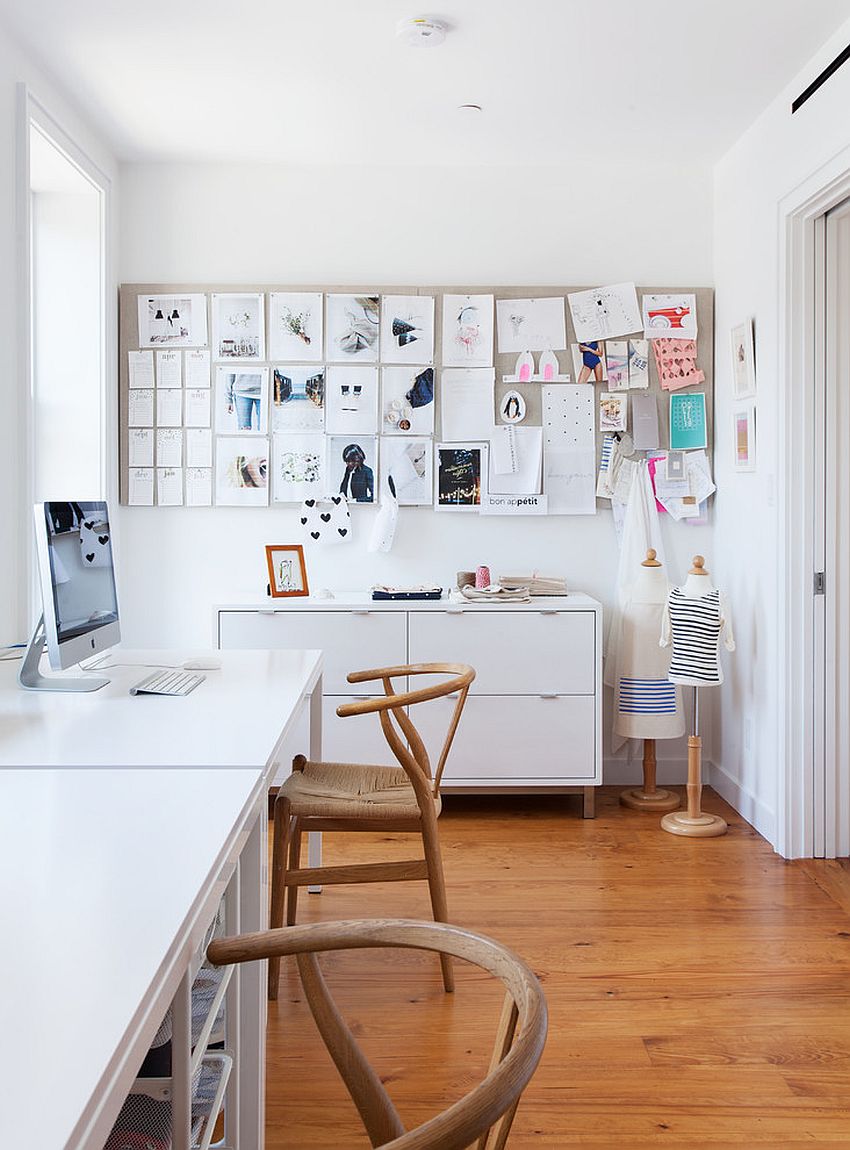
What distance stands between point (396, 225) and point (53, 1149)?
4032 millimetres

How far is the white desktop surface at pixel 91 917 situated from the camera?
2.66ft

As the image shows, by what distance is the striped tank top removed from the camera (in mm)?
3760

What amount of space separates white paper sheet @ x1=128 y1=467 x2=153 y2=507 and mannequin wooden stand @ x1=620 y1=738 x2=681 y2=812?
2197mm

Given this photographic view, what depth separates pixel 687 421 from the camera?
4.32m

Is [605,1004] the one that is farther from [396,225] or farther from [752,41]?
[396,225]

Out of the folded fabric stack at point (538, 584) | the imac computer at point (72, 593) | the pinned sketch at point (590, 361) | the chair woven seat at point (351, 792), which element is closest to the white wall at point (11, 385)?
the imac computer at point (72, 593)

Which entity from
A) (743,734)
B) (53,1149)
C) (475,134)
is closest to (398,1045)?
(53,1149)

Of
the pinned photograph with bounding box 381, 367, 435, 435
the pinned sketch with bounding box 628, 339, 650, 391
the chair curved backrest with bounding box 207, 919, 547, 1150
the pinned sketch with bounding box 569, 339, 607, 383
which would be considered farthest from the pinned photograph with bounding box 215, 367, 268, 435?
the chair curved backrest with bounding box 207, 919, 547, 1150

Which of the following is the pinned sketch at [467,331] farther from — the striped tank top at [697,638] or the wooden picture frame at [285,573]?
the striped tank top at [697,638]

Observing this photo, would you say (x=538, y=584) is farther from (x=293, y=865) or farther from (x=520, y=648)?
(x=293, y=865)

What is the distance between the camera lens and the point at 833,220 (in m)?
3.43

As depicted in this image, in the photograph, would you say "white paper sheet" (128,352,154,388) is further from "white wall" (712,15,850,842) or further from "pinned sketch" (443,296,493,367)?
"white wall" (712,15,850,842)

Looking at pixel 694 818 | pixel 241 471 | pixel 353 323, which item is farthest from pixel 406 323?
pixel 694 818

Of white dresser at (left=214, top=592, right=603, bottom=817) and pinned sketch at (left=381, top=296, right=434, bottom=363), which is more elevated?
pinned sketch at (left=381, top=296, right=434, bottom=363)
